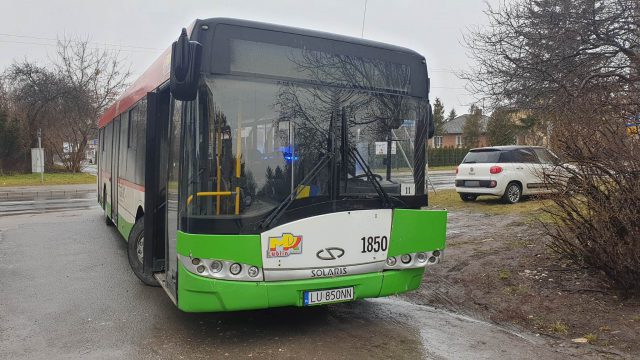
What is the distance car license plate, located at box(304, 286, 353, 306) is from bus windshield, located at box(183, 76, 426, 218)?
88cm

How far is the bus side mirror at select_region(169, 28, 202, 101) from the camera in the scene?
14.2 ft

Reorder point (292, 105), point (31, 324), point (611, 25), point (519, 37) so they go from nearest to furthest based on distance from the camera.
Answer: point (292, 105) < point (31, 324) < point (611, 25) < point (519, 37)

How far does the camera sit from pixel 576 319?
5535 millimetres

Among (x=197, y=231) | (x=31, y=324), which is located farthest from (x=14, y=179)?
(x=197, y=231)

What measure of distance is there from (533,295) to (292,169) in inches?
139

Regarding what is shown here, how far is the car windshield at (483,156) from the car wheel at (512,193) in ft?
2.77

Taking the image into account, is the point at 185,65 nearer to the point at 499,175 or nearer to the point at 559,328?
the point at 559,328

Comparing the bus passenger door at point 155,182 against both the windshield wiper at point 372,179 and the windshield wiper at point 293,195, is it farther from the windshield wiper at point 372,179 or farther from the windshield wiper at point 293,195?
the windshield wiper at point 372,179

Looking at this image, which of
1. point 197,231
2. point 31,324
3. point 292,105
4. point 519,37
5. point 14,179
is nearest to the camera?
point 197,231

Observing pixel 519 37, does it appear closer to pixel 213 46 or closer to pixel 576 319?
pixel 576 319

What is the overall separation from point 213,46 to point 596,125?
4.36 meters

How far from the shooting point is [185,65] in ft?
14.2

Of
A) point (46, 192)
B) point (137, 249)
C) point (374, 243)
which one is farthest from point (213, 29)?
point (46, 192)

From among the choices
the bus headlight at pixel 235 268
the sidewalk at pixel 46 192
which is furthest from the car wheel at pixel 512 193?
the sidewalk at pixel 46 192
